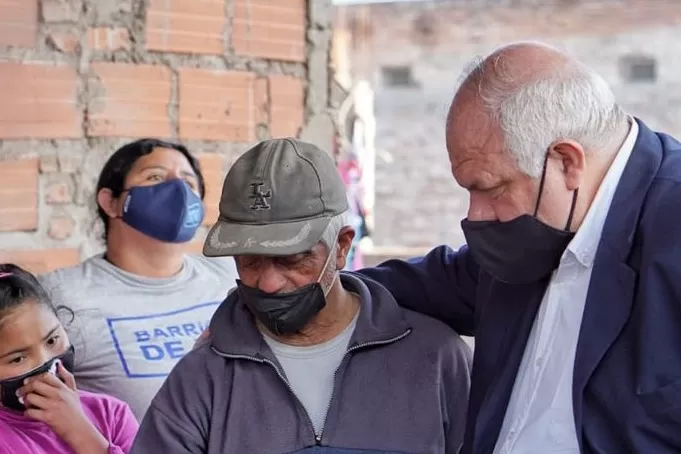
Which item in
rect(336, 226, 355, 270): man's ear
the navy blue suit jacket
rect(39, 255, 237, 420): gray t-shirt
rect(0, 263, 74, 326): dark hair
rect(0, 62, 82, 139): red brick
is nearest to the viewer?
the navy blue suit jacket

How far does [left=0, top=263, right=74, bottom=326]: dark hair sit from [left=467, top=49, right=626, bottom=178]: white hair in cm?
127

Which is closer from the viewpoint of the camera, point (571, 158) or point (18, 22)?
point (571, 158)

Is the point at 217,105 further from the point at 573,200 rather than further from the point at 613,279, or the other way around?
the point at 613,279

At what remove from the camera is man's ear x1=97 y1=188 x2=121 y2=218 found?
304cm

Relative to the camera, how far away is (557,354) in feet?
5.99

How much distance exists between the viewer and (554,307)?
1.87 m

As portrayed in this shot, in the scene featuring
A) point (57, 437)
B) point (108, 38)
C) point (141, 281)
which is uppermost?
point (108, 38)

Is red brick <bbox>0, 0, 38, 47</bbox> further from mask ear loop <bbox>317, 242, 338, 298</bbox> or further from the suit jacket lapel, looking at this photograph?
the suit jacket lapel

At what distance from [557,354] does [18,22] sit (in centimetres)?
227

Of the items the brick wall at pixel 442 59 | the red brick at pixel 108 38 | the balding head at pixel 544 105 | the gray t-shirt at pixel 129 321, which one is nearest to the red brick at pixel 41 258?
the gray t-shirt at pixel 129 321

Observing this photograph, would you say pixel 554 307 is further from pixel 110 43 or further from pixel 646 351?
pixel 110 43

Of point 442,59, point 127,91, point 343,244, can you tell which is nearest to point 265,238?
point 343,244

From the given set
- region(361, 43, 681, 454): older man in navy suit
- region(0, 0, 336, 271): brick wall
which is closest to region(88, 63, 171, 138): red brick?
region(0, 0, 336, 271): brick wall

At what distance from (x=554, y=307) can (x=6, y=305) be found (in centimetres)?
129
